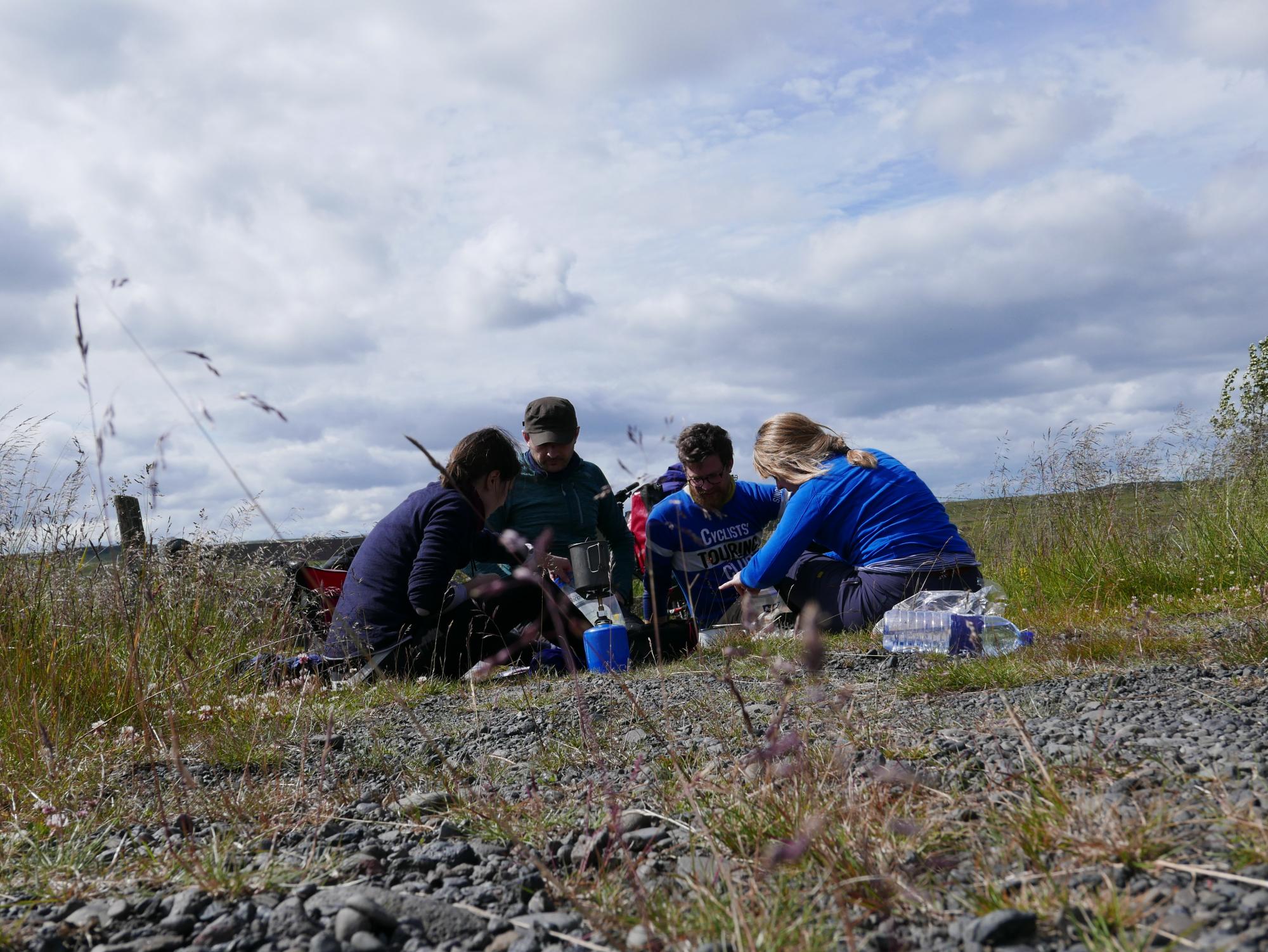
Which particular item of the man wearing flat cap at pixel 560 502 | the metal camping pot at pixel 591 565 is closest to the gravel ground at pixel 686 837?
the metal camping pot at pixel 591 565

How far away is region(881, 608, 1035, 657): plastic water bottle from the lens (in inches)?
185

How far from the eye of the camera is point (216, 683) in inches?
161

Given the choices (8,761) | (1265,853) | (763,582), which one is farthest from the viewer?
(763,582)

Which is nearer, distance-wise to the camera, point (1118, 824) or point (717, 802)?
point (1118, 824)

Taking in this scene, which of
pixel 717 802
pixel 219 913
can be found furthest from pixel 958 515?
pixel 219 913

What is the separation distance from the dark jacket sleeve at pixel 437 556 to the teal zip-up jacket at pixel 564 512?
165 centimetres

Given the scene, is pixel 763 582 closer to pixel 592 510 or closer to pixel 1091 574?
→ pixel 592 510

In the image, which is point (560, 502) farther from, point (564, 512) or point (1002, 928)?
point (1002, 928)

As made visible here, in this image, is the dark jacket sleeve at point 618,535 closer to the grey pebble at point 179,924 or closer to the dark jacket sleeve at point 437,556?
the dark jacket sleeve at point 437,556

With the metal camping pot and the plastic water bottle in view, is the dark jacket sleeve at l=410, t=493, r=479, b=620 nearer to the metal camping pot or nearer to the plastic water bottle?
the metal camping pot

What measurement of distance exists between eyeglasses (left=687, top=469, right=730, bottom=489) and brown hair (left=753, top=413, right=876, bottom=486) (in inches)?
17.7

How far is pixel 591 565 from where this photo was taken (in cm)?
412

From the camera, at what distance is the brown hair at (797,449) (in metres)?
5.81

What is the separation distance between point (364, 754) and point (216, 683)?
50.5 inches
